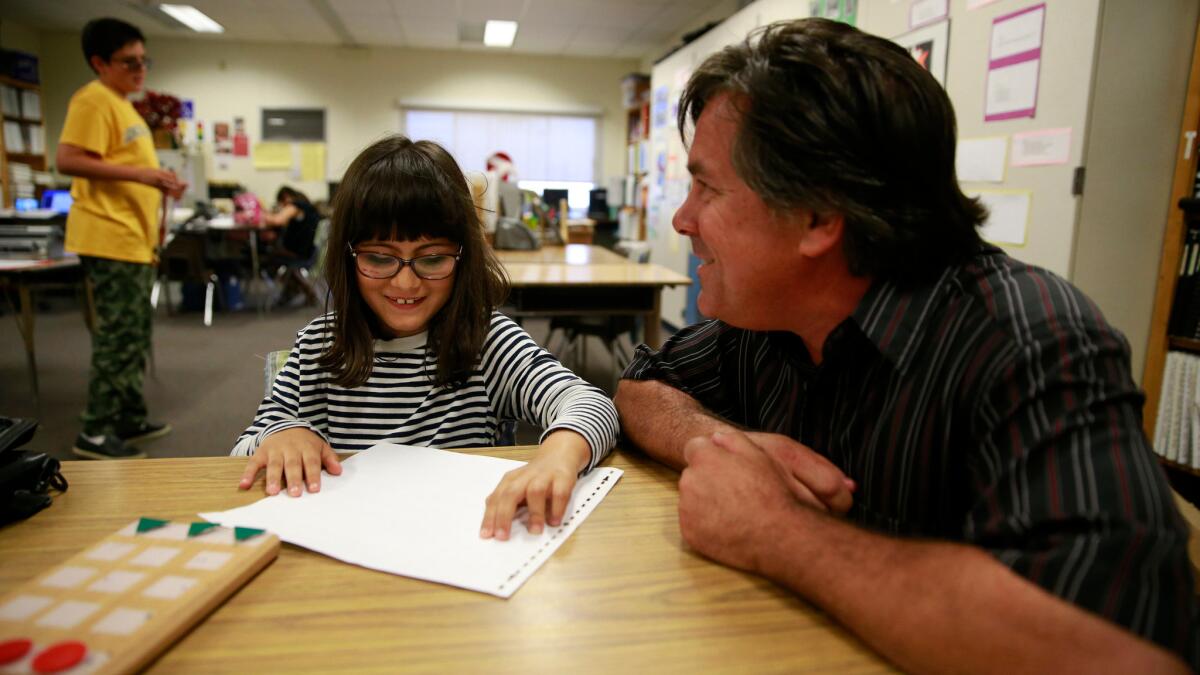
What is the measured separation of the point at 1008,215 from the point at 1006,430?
210 cm

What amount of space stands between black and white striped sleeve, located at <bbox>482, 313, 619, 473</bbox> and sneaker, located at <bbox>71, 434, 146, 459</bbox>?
7.88ft

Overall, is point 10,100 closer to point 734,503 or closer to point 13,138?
point 13,138

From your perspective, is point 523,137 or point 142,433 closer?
point 142,433

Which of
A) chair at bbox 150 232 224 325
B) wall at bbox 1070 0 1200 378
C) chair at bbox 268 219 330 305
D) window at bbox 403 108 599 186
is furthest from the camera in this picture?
window at bbox 403 108 599 186

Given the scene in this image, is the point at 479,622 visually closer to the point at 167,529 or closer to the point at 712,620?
the point at 712,620

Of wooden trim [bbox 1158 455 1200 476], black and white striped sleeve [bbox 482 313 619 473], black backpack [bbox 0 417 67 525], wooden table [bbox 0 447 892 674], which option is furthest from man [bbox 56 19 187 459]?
wooden trim [bbox 1158 455 1200 476]

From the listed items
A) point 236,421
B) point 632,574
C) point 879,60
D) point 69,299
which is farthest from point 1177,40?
point 69,299

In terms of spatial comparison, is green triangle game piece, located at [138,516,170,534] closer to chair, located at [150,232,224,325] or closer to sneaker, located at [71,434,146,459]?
sneaker, located at [71,434,146,459]

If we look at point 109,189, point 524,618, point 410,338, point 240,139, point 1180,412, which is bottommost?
point 1180,412

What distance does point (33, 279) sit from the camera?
11.4 feet

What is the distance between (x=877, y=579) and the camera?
1.82ft

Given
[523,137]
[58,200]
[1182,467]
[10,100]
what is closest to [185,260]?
[58,200]

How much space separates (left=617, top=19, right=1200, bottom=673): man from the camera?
50cm

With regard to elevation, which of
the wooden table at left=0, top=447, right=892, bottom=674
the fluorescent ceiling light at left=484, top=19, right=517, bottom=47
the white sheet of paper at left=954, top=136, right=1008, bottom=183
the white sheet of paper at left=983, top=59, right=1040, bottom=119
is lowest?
the wooden table at left=0, top=447, right=892, bottom=674
